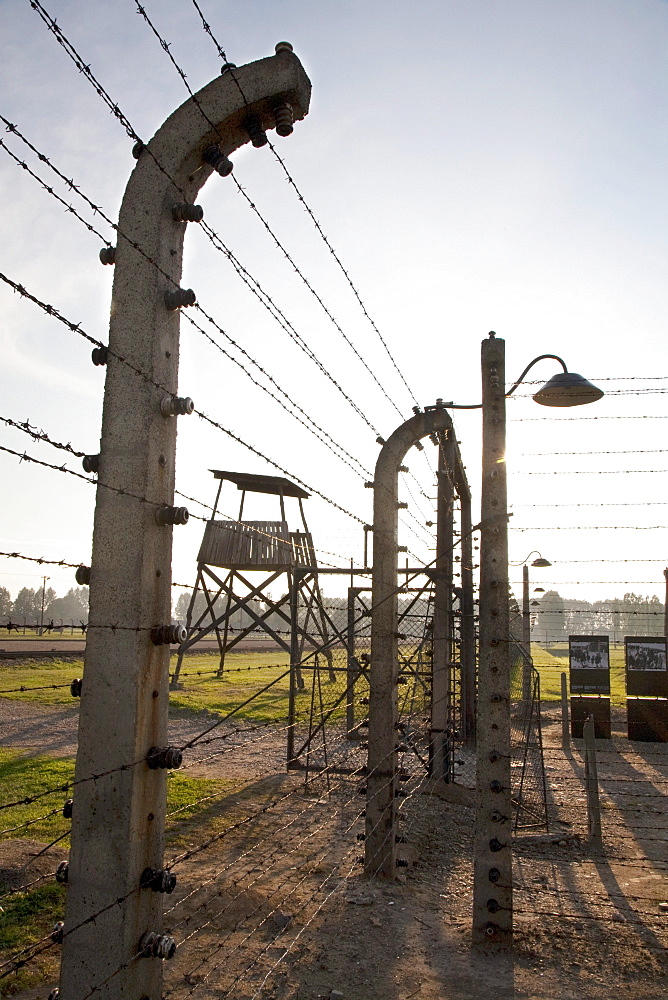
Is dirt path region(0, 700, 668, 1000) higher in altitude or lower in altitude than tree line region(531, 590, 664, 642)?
lower

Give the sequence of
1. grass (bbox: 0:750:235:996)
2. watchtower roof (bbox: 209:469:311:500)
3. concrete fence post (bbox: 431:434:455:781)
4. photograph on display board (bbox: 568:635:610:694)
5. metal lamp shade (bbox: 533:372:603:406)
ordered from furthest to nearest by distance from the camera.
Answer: watchtower roof (bbox: 209:469:311:500)
photograph on display board (bbox: 568:635:610:694)
concrete fence post (bbox: 431:434:455:781)
metal lamp shade (bbox: 533:372:603:406)
grass (bbox: 0:750:235:996)

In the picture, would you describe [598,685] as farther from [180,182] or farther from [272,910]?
[180,182]

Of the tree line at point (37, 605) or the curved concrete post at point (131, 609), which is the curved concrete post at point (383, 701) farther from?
the tree line at point (37, 605)

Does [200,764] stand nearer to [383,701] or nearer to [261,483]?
[383,701]

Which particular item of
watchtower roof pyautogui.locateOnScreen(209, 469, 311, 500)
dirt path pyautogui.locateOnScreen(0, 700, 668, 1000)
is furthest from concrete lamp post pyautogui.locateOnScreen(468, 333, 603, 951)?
watchtower roof pyautogui.locateOnScreen(209, 469, 311, 500)

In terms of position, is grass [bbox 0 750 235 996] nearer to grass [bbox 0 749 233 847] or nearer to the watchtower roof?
grass [bbox 0 749 233 847]

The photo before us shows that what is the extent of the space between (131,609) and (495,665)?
4.10 m

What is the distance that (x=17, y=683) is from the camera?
23.5 metres

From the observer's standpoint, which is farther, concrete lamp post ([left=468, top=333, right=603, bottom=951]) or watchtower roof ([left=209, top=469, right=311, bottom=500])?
watchtower roof ([left=209, top=469, right=311, bottom=500])

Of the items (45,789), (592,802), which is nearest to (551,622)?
(592,802)

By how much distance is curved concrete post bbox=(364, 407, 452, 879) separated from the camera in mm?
7434

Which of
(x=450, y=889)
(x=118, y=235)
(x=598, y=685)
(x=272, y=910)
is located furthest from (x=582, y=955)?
(x=598, y=685)

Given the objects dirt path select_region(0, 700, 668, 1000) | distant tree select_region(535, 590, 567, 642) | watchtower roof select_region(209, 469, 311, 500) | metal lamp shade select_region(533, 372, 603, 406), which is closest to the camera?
dirt path select_region(0, 700, 668, 1000)

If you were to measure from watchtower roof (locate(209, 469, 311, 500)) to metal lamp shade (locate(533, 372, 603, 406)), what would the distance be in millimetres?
17464
